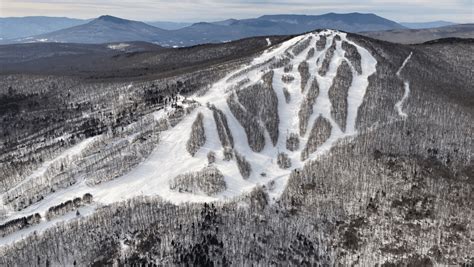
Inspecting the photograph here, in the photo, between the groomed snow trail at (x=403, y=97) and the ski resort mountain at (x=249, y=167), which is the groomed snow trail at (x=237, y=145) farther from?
the groomed snow trail at (x=403, y=97)

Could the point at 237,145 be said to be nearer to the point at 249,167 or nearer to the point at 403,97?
the point at 249,167

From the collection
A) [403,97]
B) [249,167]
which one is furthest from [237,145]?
[403,97]

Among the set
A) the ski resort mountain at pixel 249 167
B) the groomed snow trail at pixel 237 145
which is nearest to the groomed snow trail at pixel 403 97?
the ski resort mountain at pixel 249 167

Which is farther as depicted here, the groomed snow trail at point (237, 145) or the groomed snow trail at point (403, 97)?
the groomed snow trail at point (403, 97)

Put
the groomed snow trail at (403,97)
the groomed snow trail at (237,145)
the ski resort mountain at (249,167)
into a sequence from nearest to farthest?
the ski resort mountain at (249,167), the groomed snow trail at (237,145), the groomed snow trail at (403,97)

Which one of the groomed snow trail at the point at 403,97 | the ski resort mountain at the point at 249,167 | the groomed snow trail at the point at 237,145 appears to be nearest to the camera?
the ski resort mountain at the point at 249,167

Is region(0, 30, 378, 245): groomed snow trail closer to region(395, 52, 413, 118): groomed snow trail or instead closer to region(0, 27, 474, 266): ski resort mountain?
region(0, 27, 474, 266): ski resort mountain

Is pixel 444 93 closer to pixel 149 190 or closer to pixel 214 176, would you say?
pixel 214 176

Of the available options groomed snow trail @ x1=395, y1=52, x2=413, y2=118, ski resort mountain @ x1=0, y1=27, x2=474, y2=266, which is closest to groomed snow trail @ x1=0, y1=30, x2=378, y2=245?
ski resort mountain @ x1=0, y1=27, x2=474, y2=266

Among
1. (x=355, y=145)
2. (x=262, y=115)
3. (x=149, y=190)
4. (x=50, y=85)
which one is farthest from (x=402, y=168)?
(x=50, y=85)
